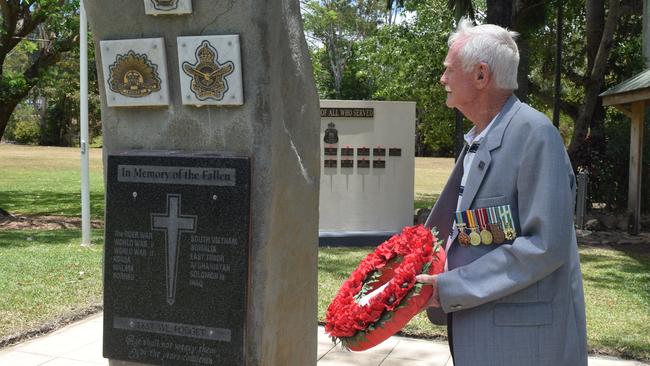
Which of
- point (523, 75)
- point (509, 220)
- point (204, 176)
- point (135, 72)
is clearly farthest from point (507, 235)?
point (523, 75)

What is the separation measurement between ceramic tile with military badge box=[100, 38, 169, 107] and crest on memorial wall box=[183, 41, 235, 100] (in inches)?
6.1

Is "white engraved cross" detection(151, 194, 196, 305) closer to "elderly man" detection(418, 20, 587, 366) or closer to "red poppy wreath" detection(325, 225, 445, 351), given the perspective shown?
"red poppy wreath" detection(325, 225, 445, 351)

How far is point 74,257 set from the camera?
8.70 m

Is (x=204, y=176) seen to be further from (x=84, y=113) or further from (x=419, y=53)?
(x=419, y=53)

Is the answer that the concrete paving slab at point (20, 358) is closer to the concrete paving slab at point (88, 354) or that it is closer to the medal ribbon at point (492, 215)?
the concrete paving slab at point (88, 354)

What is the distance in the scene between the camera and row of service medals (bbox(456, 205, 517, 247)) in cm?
221

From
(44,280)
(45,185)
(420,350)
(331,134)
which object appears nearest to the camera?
(420,350)

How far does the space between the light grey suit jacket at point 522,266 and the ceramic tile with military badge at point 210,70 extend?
132 centimetres

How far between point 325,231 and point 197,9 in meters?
7.67

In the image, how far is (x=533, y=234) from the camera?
84.5 inches

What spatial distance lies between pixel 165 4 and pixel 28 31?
11.6 metres

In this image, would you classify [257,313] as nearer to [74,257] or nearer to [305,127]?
[305,127]

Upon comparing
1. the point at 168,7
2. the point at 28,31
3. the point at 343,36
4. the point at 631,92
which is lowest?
the point at 168,7

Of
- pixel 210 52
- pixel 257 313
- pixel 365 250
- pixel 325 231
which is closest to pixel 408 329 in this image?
pixel 257 313
